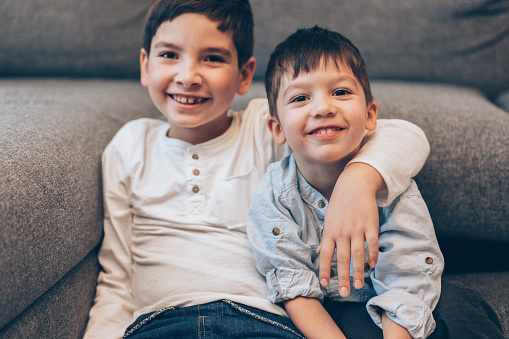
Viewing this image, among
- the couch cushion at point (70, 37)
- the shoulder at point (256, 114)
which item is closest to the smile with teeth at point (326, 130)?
the shoulder at point (256, 114)

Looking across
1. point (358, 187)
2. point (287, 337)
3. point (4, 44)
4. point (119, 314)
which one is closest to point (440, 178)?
point (358, 187)

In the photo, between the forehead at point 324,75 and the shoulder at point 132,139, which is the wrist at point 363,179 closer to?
the forehead at point 324,75

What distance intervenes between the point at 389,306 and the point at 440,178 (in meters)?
0.35

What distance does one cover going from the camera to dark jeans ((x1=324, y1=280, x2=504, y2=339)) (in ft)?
2.02

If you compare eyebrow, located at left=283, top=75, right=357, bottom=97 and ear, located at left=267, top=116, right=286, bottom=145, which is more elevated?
eyebrow, located at left=283, top=75, right=357, bottom=97

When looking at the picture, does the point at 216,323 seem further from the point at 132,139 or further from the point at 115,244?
the point at 132,139

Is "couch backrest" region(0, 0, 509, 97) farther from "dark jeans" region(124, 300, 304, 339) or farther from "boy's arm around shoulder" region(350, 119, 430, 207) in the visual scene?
"dark jeans" region(124, 300, 304, 339)

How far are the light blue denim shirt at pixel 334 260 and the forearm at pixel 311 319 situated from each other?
0.01 metres

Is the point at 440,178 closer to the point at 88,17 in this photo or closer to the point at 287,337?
the point at 287,337

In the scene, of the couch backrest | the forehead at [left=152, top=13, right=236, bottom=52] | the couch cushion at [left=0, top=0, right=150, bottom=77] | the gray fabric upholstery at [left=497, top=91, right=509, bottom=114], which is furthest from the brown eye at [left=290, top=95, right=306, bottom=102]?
the couch cushion at [left=0, top=0, right=150, bottom=77]

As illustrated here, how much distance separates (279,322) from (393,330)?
173mm

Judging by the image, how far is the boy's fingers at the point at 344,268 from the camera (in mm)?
588

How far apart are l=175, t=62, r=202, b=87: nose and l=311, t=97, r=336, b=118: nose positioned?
25 centimetres

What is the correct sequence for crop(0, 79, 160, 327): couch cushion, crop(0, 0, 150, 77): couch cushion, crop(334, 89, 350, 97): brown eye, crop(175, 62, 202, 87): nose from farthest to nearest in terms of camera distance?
crop(0, 0, 150, 77): couch cushion, crop(175, 62, 202, 87): nose, crop(334, 89, 350, 97): brown eye, crop(0, 79, 160, 327): couch cushion
